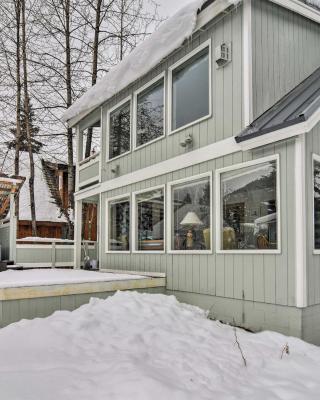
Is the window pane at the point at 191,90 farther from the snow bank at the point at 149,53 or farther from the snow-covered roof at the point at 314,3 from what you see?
the snow-covered roof at the point at 314,3

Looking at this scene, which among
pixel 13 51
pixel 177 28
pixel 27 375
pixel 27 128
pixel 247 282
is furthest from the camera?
pixel 13 51

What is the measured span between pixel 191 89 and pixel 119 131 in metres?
2.54

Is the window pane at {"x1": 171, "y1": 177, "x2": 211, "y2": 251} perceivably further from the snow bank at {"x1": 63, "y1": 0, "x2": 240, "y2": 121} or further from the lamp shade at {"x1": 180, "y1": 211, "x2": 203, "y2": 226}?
the snow bank at {"x1": 63, "y1": 0, "x2": 240, "y2": 121}

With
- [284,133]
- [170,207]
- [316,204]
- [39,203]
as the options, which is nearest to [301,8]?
[284,133]

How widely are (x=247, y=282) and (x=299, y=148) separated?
1.84 meters

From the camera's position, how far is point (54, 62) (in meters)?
14.6

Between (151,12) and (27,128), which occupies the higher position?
(151,12)

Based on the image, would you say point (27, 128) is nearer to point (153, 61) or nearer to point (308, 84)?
point (153, 61)

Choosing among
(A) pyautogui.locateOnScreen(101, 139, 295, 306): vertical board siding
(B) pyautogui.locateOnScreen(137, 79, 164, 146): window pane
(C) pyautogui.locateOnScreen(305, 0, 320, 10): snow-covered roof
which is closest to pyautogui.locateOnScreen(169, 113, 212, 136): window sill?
(B) pyautogui.locateOnScreen(137, 79, 164, 146): window pane

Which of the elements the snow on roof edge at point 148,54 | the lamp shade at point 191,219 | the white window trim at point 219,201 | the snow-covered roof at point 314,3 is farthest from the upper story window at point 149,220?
the snow-covered roof at point 314,3

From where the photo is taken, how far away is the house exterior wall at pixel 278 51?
5.55 metres

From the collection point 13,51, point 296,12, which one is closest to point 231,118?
point 296,12

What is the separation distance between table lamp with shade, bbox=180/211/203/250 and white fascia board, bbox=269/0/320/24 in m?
3.37

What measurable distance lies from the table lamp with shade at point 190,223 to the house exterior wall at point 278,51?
1.84m
